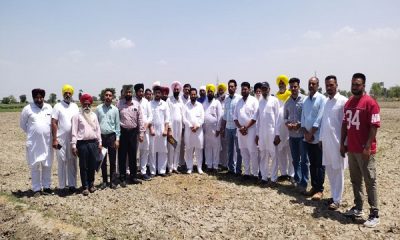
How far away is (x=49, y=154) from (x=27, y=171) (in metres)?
3.18

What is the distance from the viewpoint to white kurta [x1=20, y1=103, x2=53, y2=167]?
6695mm

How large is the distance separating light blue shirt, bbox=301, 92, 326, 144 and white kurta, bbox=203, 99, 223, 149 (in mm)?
2739

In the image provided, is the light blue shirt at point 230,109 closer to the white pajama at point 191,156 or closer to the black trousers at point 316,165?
the white pajama at point 191,156

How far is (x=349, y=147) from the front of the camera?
17.3 feet

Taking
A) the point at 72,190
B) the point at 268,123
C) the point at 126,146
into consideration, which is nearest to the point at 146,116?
the point at 126,146

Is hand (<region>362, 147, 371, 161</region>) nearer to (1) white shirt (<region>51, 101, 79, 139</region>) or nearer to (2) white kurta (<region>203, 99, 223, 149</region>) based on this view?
(2) white kurta (<region>203, 99, 223, 149</region>)

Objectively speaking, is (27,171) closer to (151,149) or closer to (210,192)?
(151,149)

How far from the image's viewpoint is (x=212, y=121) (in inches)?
341

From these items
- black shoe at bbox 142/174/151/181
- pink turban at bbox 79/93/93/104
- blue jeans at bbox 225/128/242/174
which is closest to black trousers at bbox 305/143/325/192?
blue jeans at bbox 225/128/242/174

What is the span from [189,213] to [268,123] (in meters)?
2.73

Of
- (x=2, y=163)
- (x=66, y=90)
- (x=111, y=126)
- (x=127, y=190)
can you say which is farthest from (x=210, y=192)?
(x=2, y=163)

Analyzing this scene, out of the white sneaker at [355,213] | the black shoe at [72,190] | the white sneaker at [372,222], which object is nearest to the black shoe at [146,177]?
the black shoe at [72,190]

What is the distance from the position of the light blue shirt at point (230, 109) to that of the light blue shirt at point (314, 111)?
206 centimetres

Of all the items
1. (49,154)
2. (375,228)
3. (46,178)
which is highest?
(49,154)
